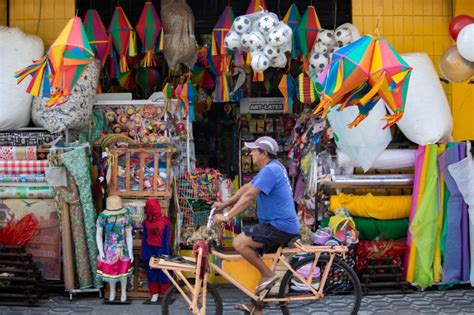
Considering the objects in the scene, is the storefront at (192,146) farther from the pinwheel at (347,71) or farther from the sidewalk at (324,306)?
the pinwheel at (347,71)

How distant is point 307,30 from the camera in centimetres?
837

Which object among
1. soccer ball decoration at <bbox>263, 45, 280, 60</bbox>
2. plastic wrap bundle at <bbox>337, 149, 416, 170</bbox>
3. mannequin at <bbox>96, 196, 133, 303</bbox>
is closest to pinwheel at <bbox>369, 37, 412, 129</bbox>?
soccer ball decoration at <bbox>263, 45, 280, 60</bbox>

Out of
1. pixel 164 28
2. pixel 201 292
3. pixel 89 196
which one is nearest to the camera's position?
pixel 201 292

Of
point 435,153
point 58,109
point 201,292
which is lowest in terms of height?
point 201,292

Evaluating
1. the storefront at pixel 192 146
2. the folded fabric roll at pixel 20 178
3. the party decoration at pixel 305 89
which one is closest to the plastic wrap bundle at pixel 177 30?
the storefront at pixel 192 146

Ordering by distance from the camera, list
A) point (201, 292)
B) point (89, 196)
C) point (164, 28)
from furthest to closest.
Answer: point (164, 28)
point (89, 196)
point (201, 292)

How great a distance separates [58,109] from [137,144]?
1000 millimetres

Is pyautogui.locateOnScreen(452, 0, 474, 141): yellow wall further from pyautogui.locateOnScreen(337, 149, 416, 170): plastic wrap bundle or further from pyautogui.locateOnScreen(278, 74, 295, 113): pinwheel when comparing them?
pyautogui.locateOnScreen(278, 74, 295, 113): pinwheel

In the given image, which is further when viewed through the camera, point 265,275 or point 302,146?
point 302,146

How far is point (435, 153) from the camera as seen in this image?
8.04 metres

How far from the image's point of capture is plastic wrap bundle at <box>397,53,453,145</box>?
8.12 meters

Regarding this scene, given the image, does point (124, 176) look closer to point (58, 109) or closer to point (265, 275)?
point (58, 109)

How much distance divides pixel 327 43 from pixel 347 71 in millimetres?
1760

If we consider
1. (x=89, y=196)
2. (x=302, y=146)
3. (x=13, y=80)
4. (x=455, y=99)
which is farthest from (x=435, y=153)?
(x=13, y=80)
